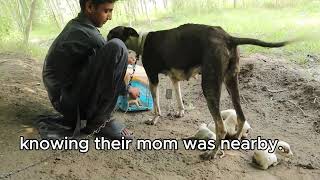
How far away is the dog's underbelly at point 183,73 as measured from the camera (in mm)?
3854

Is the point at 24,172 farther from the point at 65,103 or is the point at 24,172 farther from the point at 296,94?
the point at 296,94

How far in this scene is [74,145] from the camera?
11.7 ft

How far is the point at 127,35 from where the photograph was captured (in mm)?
4445

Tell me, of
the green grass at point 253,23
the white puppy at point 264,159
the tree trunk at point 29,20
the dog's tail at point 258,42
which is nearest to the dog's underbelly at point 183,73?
the dog's tail at point 258,42

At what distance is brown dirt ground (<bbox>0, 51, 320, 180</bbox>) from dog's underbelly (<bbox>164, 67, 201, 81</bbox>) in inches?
23.4

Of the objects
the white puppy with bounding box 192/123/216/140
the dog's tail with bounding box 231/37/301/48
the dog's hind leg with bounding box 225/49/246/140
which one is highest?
the dog's tail with bounding box 231/37/301/48

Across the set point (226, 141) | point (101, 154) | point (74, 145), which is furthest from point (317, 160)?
point (74, 145)

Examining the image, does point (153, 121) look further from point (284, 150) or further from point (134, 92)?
point (284, 150)

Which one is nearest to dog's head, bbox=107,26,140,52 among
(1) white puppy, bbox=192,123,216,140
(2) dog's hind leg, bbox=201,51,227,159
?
(2) dog's hind leg, bbox=201,51,227,159

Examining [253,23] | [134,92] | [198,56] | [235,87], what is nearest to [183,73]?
[198,56]

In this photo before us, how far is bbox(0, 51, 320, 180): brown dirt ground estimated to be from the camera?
3.26 metres

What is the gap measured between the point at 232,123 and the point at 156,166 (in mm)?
1071

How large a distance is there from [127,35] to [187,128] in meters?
1.25

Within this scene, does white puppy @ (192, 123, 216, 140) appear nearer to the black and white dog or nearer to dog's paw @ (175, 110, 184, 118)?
the black and white dog
